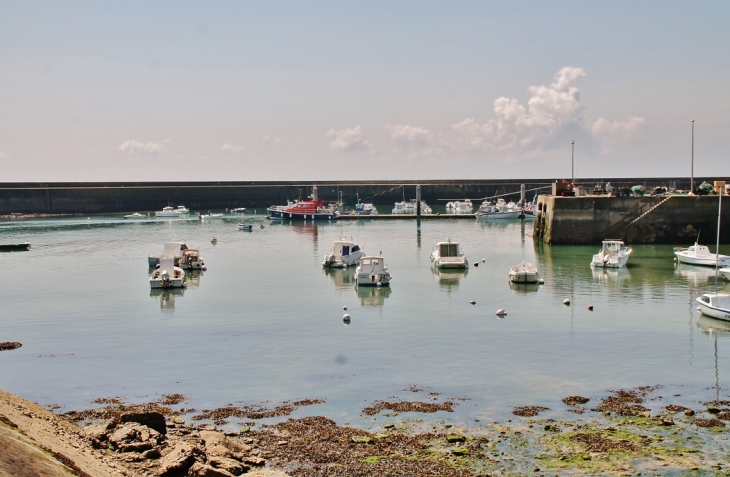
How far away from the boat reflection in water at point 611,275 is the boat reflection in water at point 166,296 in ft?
95.1

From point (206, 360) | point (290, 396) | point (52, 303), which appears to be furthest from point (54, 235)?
point (290, 396)

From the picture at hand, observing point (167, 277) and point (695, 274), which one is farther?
point (695, 274)

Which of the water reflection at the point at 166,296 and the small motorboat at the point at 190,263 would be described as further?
the small motorboat at the point at 190,263

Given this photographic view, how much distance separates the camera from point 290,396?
26.6 meters

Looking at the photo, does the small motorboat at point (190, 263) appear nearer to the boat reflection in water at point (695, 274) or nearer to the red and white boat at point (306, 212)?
the boat reflection in water at point (695, 274)

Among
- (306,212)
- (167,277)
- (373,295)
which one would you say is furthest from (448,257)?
(306,212)

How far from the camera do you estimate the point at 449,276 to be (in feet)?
194

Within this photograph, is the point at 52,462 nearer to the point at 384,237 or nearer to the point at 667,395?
the point at 667,395

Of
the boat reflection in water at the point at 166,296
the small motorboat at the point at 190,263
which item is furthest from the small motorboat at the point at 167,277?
the small motorboat at the point at 190,263

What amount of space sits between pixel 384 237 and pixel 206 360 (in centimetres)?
6453

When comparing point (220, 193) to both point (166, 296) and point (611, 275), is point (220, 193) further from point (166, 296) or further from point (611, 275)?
point (611, 275)

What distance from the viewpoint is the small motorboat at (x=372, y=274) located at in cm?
5344

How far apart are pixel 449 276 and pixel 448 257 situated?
14.5 ft

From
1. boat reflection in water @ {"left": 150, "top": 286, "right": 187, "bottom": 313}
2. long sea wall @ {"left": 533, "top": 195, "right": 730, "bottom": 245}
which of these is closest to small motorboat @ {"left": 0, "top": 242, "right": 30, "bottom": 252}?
boat reflection in water @ {"left": 150, "top": 286, "right": 187, "bottom": 313}
